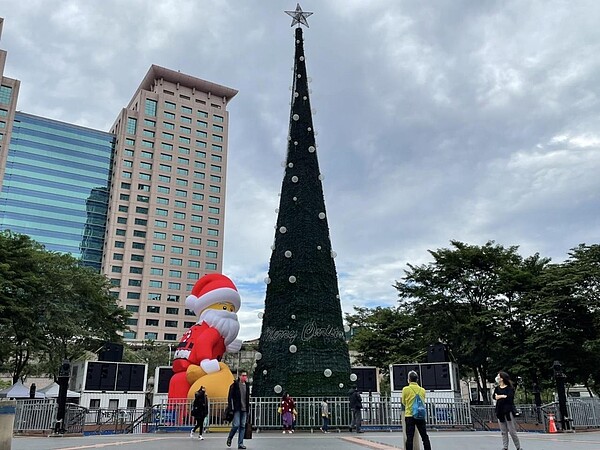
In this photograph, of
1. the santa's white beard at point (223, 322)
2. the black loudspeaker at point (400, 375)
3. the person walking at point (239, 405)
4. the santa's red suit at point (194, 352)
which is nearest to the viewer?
the person walking at point (239, 405)

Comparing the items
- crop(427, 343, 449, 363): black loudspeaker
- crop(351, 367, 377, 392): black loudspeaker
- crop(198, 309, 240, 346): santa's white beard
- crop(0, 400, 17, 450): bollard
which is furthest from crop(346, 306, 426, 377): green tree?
crop(0, 400, 17, 450): bollard

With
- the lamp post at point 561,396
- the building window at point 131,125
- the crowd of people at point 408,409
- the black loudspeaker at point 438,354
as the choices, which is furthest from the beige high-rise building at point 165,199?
the lamp post at point 561,396

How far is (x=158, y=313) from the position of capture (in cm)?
7888

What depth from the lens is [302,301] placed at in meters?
17.7

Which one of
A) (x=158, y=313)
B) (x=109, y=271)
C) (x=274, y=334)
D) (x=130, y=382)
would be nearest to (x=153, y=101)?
(x=109, y=271)

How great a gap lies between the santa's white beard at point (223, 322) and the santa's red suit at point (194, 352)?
0.17 m

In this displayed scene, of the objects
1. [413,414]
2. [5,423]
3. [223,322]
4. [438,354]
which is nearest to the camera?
[5,423]

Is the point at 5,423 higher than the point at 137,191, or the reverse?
the point at 137,191

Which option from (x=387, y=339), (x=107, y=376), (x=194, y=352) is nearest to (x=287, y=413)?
(x=194, y=352)

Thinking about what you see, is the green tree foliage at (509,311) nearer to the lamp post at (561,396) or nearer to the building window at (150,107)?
the lamp post at (561,396)

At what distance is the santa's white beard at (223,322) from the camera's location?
66.2 feet

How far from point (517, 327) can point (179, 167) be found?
7238 centimetres

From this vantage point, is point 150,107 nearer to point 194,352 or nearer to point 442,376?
point 194,352

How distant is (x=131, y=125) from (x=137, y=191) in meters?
12.5
